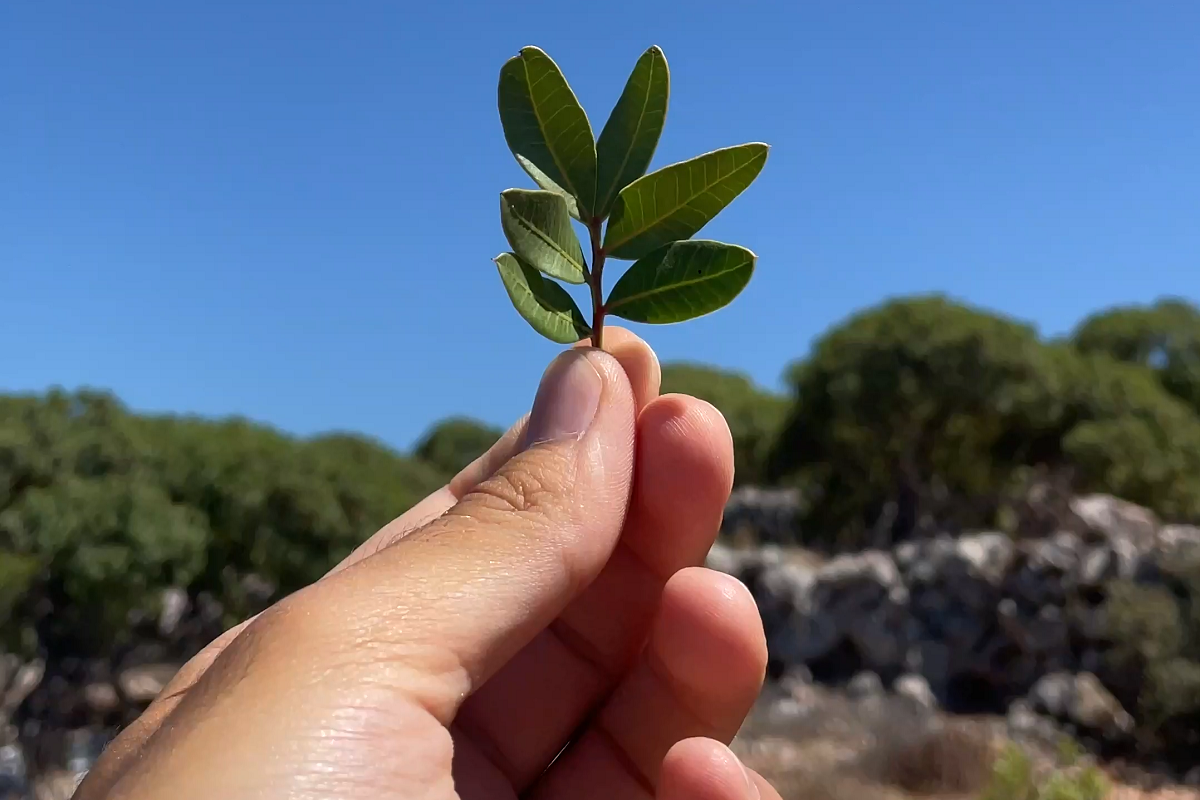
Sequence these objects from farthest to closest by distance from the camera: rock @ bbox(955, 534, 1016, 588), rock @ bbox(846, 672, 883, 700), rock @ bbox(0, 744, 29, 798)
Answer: rock @ bbox(955, 534, 1016, 588)
rock @ bbox(846, 672, 883, 700)
rock @ bbox(0, 744, 29, 798)

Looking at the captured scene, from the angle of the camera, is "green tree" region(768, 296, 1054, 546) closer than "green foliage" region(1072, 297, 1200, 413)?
Yes

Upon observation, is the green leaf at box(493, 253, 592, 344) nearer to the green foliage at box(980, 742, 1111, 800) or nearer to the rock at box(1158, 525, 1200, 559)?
the green foliage at box(980, 742, 1111, 800)

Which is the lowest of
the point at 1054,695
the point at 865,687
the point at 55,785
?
the point at 55,785

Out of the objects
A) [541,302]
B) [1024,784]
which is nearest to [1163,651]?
[1024,784]

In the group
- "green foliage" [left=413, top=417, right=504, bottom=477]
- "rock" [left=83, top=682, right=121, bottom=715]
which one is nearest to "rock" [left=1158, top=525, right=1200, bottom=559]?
"rock" [left=83, top=682, right=121, bottom=715]

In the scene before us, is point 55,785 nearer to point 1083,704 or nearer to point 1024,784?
point 1024,784

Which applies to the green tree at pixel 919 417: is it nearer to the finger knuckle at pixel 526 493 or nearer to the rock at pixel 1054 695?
the rock at pixel 1054 695
